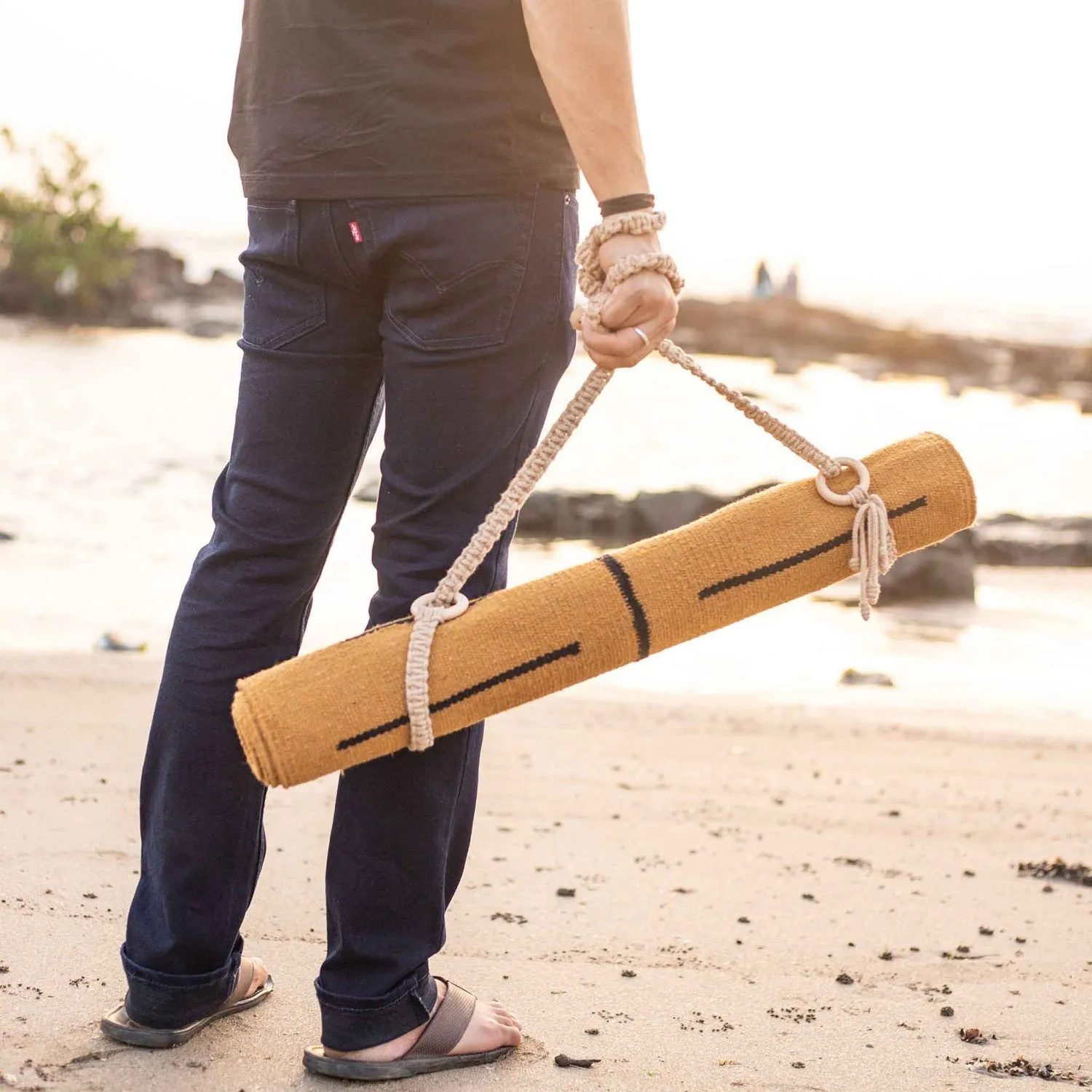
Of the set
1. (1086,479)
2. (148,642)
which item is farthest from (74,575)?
(1086,479)

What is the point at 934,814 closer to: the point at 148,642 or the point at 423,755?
the point at 423,755

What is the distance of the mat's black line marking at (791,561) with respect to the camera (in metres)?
1.71

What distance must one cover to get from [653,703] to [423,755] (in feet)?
8.45

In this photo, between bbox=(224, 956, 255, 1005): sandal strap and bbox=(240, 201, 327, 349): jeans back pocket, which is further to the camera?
bbox=(224, 956, 255, 1005): sandal strap

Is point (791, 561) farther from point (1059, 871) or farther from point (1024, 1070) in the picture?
point (1059, 871)

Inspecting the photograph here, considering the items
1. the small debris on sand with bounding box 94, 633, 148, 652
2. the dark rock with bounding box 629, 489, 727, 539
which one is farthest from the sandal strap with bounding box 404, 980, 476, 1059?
the dark rock with bounding box 629, 489, 727, 539

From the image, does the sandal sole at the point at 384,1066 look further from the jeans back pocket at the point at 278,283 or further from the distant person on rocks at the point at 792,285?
the distant person on rocks at the point at 792,285

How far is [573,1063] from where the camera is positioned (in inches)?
71.0

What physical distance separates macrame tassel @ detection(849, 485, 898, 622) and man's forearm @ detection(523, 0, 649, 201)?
555 mm

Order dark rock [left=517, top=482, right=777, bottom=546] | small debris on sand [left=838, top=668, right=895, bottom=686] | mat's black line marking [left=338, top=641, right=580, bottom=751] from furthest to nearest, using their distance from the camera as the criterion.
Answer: dark rock [left=517, top=482, right=777, bottom=546] < small debris on sand [left=838, top=668, right=895, bottom=686] < mat's black line marking [left=338, top=641, right=580, bottom=751]

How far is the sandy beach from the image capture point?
5.96ft

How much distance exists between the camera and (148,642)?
195 inches

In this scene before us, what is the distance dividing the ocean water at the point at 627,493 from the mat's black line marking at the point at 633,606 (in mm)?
2928

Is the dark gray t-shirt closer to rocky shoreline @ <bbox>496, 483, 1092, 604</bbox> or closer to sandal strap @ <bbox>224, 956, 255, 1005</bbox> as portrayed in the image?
sandal strap @ <bbox>224, 956, 255, 1005</bbox>
